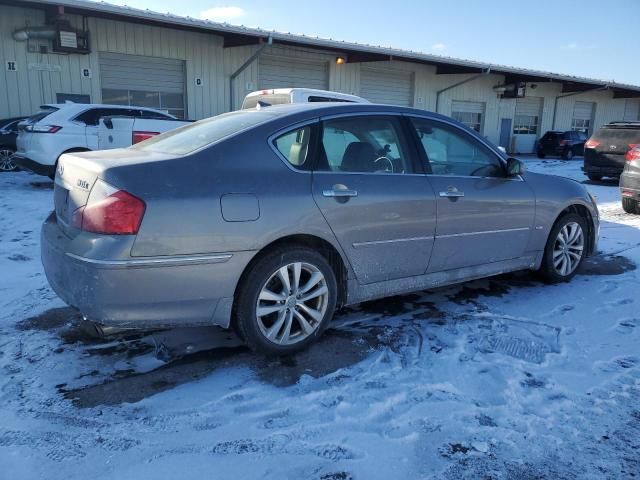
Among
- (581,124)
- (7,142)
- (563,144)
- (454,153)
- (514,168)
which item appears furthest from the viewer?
(581,124)

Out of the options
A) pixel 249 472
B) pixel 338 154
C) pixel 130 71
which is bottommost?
pixel 249 472

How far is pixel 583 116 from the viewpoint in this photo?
3216 cm

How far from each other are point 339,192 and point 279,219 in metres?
0.49

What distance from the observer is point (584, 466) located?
2385 mm

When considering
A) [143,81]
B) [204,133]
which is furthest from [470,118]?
[204,133]

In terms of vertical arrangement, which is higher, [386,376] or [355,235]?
[355,235]

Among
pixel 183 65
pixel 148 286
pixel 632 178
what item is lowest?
pixel 148 286

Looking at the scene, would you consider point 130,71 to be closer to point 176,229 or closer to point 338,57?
point 338,57

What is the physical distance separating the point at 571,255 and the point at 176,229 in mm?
4000

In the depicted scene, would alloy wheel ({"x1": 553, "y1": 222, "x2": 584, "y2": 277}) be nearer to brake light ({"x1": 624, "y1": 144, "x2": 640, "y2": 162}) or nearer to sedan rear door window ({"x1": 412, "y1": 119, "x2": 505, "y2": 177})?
sedan rear door window ({"x1": 412, "y1": 119, "x2": 505, "y2": 177})

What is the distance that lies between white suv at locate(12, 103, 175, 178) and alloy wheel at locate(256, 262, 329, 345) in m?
8.10

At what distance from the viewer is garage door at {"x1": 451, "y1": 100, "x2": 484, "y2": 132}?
25.6m

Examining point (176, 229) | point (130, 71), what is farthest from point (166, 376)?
point (130, 71)

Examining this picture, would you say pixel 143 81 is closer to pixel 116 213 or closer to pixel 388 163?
pixel 388 163
